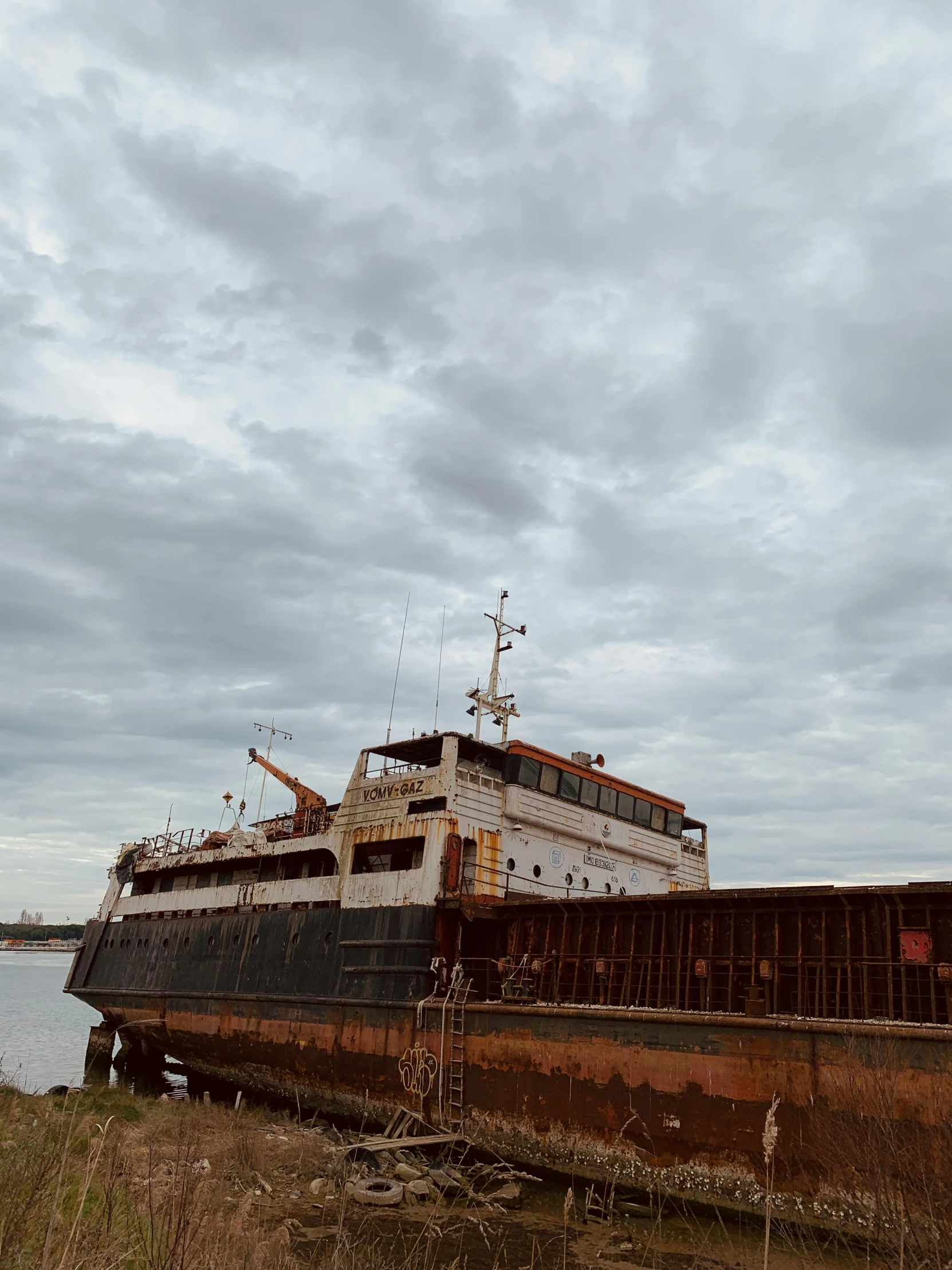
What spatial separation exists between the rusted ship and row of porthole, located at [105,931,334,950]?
0.29 ft

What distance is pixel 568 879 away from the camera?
21.4 metres

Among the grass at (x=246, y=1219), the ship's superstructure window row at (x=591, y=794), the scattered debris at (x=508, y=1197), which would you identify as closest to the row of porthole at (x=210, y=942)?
the grass at (x=246, y=1219)

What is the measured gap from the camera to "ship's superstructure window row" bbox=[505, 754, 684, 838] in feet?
67.8

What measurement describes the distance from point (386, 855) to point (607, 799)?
20.0 ft

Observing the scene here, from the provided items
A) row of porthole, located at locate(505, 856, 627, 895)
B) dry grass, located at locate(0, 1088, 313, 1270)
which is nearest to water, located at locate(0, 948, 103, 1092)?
dry grass, located at locate(0, 1088, 313, 1270)

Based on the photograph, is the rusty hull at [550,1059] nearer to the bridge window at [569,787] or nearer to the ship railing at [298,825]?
the ship railing at [298,825]

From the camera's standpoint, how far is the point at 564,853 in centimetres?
2155

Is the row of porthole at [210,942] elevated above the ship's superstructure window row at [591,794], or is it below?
below

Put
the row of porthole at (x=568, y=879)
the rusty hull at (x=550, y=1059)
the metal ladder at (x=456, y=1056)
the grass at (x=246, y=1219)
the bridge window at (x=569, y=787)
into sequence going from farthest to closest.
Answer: the bridge window at (x=569, y=787)
the row of porthole at (x=568, y=879)
the metal ladder at (x=456, y=1056)
the rusty hull at (x=550, y=1059)
the grass at (x=246, y=1219)

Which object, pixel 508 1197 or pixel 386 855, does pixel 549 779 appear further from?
pixel 508 1197

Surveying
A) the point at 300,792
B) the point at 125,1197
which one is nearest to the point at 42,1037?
the point at 300,792

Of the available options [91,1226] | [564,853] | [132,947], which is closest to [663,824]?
[564,853]

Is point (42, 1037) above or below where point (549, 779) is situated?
below

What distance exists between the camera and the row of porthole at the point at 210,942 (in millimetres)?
20297
